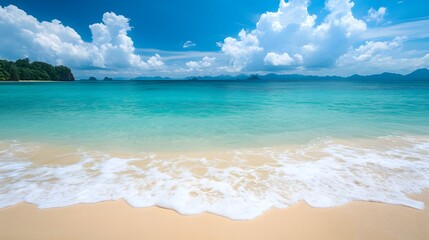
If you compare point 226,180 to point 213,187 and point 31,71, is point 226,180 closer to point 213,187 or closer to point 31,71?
point 213,187

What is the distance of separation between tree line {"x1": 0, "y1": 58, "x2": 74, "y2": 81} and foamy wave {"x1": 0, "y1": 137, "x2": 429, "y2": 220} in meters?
145

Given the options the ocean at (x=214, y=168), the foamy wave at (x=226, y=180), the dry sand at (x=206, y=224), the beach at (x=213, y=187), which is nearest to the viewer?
the dry sand at (x=206, y=224)

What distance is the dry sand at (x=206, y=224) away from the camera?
3513 millimetres

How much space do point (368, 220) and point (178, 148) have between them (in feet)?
20.2

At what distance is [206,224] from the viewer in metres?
3.77

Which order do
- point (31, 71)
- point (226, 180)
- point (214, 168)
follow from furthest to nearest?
1. point (31, 71)
2. point (214, 168)
3. point (226, 180)

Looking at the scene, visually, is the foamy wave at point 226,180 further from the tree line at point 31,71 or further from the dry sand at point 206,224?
the tree line at point 31,71

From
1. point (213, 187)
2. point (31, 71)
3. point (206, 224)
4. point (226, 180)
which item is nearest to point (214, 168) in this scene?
point (226, 180)

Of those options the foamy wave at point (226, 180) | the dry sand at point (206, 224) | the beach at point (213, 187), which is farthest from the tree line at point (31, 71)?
the dry sand at point (206, 224)

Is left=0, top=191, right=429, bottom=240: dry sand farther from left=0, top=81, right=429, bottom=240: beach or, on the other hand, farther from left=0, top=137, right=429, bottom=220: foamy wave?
left=0, top=137, right=429, bottom=220: foamy wave

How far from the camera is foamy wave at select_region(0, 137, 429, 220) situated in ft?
14.7

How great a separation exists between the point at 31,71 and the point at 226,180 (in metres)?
173

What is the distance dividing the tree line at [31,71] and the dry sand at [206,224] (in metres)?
147

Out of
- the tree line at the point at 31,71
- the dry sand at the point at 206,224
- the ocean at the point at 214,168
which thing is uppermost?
the tree line at the point at 31,71
